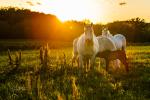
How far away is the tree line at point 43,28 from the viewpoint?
56.3 metres

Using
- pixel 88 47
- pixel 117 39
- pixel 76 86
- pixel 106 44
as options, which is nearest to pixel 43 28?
pixel 117 39

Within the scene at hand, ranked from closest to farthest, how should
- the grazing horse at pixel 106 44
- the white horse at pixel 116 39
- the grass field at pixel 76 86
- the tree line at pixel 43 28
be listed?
the grass field at pixel 76 86 < the grazing horse at pixel 106 44 < the white horse at pixel 116 39 < the tree line at pixel 43 28

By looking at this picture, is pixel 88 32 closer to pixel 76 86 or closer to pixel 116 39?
pixel 116 39

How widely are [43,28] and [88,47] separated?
1653 inches

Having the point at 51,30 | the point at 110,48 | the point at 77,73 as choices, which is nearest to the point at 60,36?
the point at 51,30

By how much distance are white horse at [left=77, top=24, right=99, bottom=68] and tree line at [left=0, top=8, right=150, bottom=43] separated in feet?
123

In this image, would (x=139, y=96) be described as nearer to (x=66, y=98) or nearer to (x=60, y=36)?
(x=66, y=98)

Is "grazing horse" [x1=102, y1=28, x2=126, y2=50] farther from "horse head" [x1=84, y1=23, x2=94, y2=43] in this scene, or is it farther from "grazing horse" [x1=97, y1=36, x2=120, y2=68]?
"horse head" [x1=84, y1=23, x2=94, y2=43]

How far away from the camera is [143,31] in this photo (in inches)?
2625

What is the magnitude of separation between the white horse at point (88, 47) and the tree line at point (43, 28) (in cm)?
3743

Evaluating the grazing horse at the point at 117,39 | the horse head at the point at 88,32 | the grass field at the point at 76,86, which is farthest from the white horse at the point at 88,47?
the grazing horse at the point at 117,39

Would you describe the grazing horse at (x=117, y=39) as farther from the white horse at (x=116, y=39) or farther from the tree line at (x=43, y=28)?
the tree line at (x=43, y=28)

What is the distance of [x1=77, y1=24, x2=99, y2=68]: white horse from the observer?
1669cm

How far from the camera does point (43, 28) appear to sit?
5875cm
